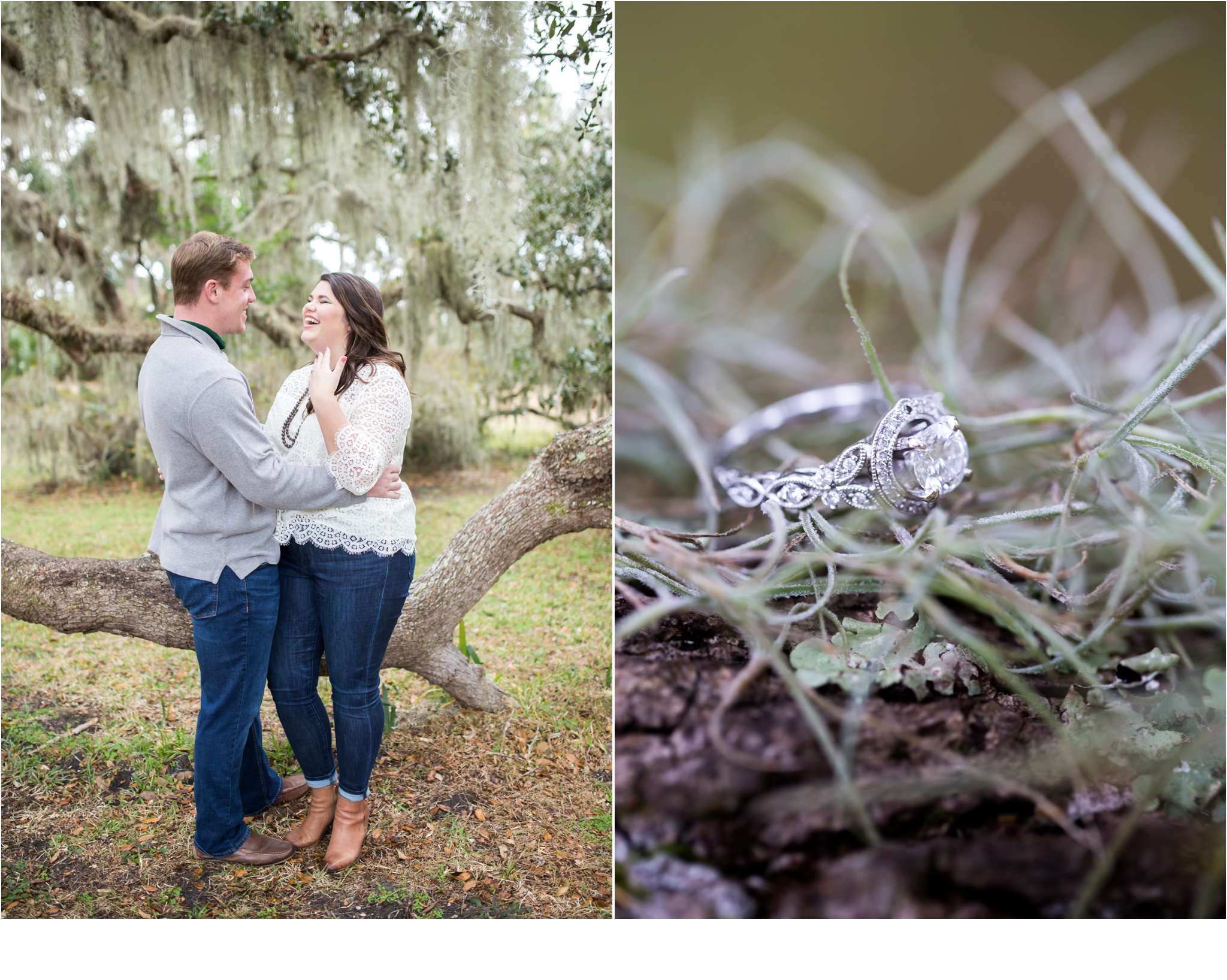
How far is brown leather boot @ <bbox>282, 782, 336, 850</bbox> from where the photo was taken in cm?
88

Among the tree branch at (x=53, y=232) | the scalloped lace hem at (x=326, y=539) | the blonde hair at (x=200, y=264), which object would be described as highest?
the tree branch at (x=53, y=232)

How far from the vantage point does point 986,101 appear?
35.3 inches

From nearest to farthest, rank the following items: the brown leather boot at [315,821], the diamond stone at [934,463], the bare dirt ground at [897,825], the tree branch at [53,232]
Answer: the bare dirt ground at [897,825]
the diamond stone at [934,463]
the brown leather boot at [315,821]
the tree branch at [53,232]

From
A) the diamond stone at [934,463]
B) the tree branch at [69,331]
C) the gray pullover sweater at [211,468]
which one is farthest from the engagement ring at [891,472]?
the tree branch at [69,331]

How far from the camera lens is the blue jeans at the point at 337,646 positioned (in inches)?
33.8

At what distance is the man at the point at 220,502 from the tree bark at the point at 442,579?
0.15 meters

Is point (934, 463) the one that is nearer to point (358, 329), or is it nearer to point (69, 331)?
point (358, 329)

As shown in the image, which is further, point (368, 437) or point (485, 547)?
point (485, 547)

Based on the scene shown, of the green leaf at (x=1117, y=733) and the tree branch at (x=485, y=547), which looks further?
the tree branch at (x=485, y=547)

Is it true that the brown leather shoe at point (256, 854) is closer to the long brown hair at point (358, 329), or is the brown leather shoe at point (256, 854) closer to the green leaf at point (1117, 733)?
the long brown hair at point (358, 329)

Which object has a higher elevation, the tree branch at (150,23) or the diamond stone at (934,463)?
the tree branch at (150,23)

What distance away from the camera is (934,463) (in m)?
0.77

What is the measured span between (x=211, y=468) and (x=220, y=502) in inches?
1.5

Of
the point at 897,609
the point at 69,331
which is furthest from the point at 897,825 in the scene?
the point at 69,331
